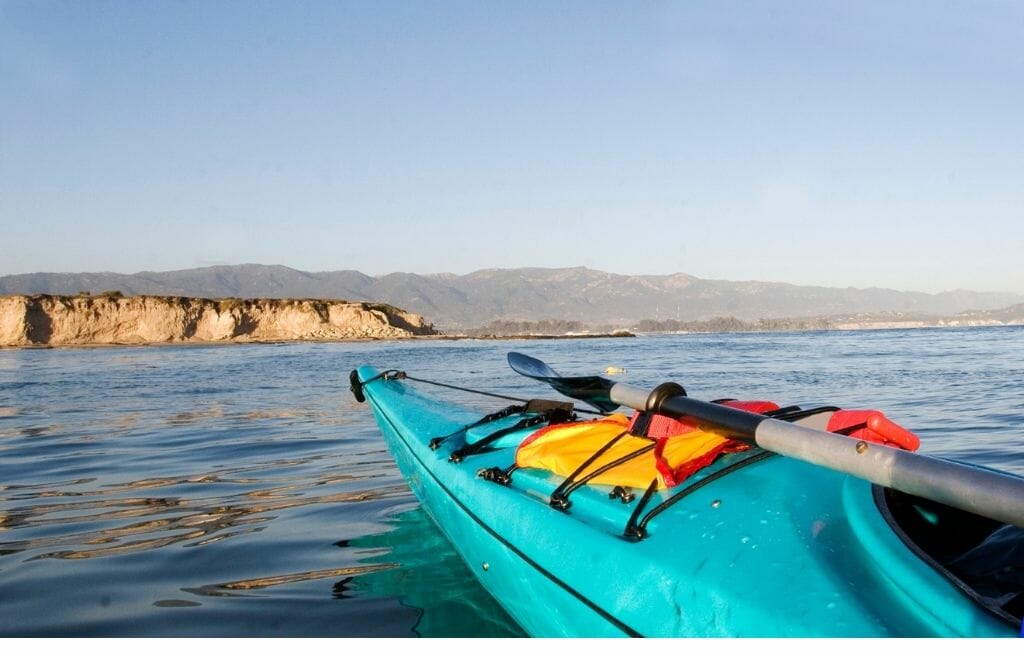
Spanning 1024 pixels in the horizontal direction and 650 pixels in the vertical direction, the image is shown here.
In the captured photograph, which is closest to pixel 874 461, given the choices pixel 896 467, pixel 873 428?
pixel 896 467

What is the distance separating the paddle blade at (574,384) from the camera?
3.69 metres

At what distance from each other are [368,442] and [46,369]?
52.4 ft

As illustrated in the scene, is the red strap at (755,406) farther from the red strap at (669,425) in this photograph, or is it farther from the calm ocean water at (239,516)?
the calm ocean water at (239,516)

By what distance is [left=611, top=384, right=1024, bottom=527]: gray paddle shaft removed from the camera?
1.46 metres

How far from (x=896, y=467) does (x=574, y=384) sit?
7.35 feet

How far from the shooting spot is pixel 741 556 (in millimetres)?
1926

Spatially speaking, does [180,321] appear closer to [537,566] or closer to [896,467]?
[537,566]

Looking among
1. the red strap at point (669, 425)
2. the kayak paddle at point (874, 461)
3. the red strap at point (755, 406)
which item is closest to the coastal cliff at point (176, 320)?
the red strap at point (669, 425)

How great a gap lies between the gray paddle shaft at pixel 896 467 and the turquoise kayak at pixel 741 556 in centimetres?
21

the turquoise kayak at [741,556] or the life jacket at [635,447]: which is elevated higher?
the life jacket at [635,447]

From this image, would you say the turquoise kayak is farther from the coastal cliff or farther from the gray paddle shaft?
the coastal cliff

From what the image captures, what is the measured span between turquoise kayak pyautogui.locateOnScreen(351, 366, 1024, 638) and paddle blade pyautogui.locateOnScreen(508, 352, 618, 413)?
787 millimetres

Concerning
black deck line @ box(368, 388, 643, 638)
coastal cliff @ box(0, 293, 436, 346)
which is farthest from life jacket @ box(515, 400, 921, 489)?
coastal cliff @ box(0, 293, 436, 346)

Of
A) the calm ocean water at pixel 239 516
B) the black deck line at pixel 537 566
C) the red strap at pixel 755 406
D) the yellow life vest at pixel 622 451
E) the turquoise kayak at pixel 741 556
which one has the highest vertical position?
the red strap at pixel 755 406
